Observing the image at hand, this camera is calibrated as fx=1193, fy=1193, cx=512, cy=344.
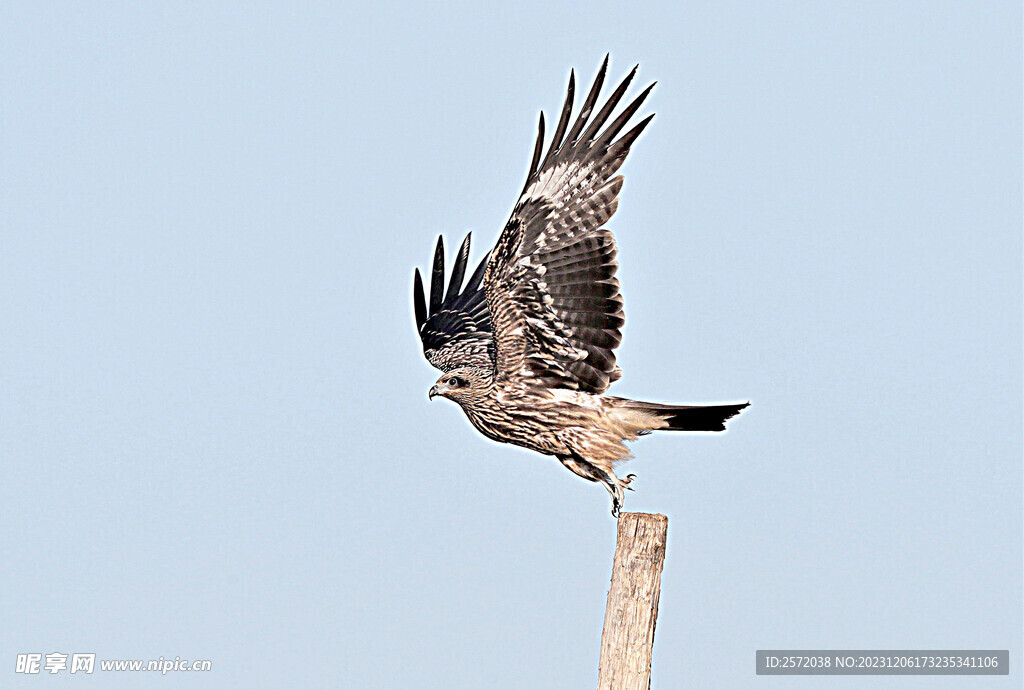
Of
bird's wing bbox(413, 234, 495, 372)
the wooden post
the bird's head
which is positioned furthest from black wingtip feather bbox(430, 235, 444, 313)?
the wooden post

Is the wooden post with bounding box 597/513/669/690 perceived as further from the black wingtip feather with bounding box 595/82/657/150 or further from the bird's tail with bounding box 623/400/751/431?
the black wingtip feather with bounding box 595/82/657/150

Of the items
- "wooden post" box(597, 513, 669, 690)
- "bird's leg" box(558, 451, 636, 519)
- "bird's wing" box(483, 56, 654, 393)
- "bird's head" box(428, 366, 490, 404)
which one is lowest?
"wooden post" box(597, 513, 669, 690)

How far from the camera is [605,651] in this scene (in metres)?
6.74

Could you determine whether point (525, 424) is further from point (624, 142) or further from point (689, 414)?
point (624, 142)

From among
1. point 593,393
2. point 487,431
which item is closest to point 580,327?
point 593,393

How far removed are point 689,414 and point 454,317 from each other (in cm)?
294

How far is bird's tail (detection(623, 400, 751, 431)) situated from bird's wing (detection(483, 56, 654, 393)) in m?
0.30

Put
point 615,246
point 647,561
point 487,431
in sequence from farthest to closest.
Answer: point 487,431, point 615,246, point 647,561

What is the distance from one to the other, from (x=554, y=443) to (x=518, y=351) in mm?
628

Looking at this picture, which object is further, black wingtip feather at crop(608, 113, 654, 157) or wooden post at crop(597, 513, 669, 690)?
black wingtip feather at crop(608, 113, 654, 157)

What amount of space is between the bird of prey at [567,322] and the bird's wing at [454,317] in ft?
3.67

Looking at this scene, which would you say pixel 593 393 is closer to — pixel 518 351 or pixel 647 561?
pixel 518 351

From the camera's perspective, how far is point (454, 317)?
31.8 ft

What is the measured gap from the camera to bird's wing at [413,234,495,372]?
904 centimetres
